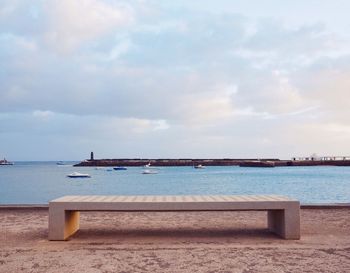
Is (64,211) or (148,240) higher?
(64,211)

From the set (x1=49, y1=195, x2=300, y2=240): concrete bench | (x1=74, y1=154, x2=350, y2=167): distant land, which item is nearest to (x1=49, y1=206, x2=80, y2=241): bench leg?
(x1=49, y1=195, x2=300, y2=240): concrete bench

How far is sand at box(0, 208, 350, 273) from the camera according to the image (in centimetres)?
498

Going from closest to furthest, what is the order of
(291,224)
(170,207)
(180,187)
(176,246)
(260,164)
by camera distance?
(176,246), (170,207), (291,224), (180,187), (260,164)

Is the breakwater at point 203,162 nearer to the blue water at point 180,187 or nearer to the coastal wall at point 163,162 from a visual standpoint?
the coastal wall at point 163,162

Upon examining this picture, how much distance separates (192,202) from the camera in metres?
6.47

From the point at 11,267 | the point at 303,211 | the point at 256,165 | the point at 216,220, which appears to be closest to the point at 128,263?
the point at 11,267

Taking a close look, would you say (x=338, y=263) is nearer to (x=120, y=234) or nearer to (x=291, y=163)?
(x=120, y=234)

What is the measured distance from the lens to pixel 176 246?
6035 mm

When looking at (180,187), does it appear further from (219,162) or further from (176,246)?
(219,162)

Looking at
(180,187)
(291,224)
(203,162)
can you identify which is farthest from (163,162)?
(291,224)

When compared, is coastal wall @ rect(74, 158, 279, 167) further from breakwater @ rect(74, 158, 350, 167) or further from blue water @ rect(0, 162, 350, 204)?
blue water @ rect(0, 162, 350, 204)

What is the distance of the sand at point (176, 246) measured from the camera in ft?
16.3

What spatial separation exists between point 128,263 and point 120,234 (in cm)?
198

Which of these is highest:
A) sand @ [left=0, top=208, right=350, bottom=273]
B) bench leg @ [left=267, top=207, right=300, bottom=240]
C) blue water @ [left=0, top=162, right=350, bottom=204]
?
bench leg @ [left=267, top=207, right=300, bottom=240]
